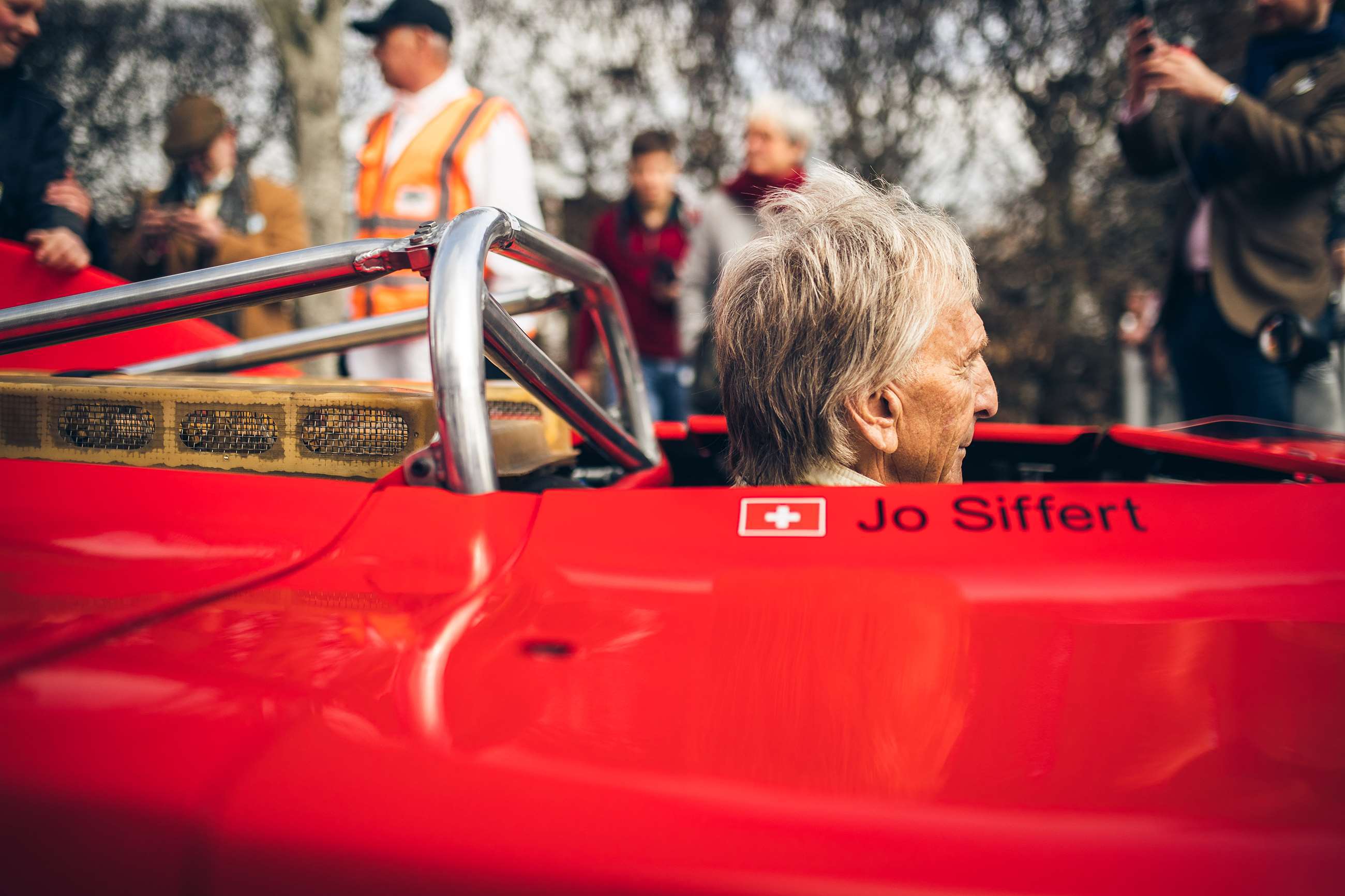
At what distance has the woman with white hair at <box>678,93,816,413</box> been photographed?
350cm

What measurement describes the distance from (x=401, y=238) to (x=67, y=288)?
1173 mm

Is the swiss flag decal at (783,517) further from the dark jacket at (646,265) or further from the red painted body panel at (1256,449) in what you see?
the dark jacket at (646,265)

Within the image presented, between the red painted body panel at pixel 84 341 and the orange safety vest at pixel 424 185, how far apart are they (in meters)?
0.70

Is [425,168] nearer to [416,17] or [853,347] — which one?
[416,17]

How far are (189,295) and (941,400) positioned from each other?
3.08 ft

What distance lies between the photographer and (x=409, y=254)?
1.16 meters

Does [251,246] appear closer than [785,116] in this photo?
No

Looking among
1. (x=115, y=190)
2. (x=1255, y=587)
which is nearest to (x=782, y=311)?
(x=1255, y=587)

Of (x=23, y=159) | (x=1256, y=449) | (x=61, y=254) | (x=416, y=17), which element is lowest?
(x=1256, y=449)

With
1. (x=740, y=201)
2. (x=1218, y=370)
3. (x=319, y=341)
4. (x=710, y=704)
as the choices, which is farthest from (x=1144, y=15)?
(x=710, y=704)

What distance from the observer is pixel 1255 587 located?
902 mm

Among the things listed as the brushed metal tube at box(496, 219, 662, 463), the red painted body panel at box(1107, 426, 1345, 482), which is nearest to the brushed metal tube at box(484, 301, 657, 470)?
the brushed metal tube at box(496, 219, 662, 463)

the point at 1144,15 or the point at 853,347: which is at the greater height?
the point at 1144,15

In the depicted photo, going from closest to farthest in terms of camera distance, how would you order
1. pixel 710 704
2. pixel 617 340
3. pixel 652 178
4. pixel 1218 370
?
pixel 710 704 < pixel 617 340 < pixel 1218 370 < pixel 652 178
